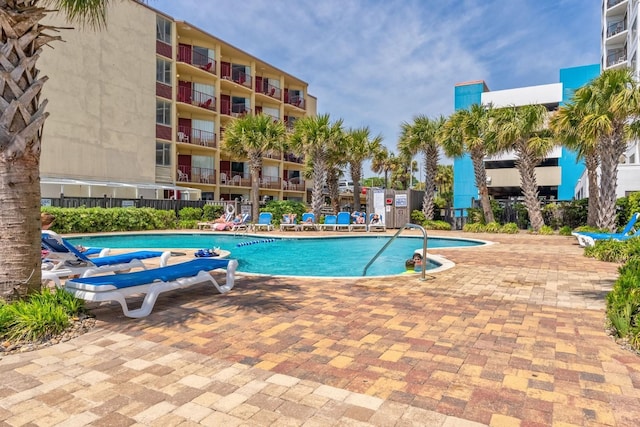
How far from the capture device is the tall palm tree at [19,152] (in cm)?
411

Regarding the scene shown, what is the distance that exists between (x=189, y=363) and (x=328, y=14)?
1398cm

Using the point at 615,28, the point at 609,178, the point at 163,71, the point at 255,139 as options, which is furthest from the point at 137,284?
the point at 615,28

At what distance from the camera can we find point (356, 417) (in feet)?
8.31

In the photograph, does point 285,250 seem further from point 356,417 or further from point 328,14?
point 356,417

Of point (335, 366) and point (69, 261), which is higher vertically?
point (69, 261)

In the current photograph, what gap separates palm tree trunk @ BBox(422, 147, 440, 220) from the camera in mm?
22688

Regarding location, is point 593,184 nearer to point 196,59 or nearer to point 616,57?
point 196,59

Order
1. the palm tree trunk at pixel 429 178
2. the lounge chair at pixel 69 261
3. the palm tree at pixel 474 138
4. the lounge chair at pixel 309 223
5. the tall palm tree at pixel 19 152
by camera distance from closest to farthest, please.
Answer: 1. the tall palm tree at pixel 19 152
2. the lounge chair at pixel 69 261
3. the palm tree at pixel 474 138
4. the lounge chair at pixel 309 223
5. the palm tree trunk at pixel 429 178

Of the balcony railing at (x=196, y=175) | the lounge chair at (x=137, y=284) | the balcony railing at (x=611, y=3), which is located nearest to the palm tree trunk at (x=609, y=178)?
the lounge chair at (x=137, y=284)

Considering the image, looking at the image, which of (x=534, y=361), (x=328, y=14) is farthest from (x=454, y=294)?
(x=328, y=14)

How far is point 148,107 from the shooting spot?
2689 centimetres

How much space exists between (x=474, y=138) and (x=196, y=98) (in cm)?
2136

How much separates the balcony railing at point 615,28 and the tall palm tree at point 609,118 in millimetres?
28804

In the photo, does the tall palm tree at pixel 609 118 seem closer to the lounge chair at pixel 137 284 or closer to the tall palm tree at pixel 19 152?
the lounge chair at pixel 137 284
